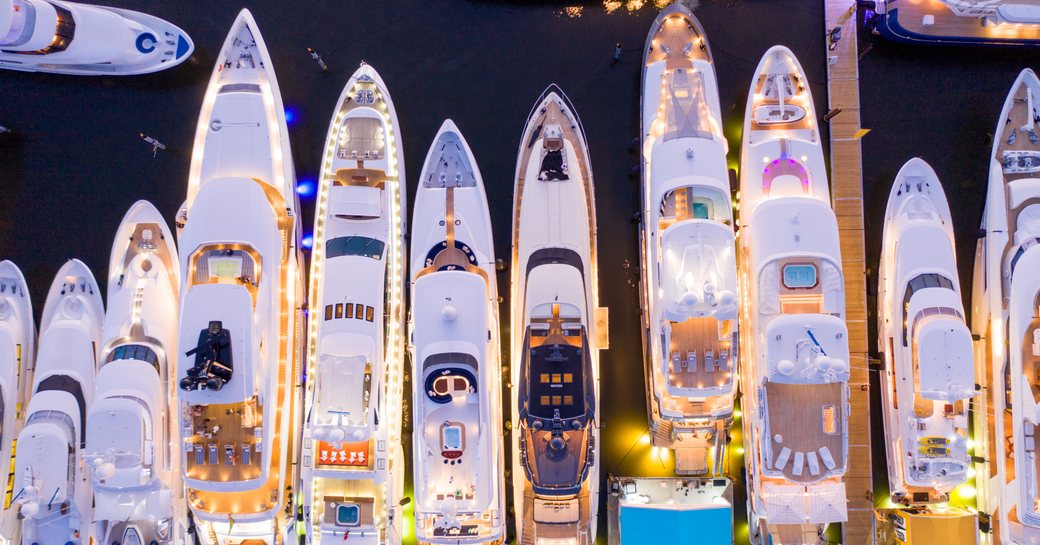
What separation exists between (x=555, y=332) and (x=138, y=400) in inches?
239

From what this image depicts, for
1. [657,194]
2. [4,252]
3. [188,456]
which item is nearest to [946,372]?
[657,194]

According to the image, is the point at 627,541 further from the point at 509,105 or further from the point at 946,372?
the point at 509,105

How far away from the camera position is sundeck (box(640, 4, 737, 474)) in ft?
26.9

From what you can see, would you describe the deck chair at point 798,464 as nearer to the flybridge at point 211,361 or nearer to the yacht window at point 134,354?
the flybridge at point 211,361

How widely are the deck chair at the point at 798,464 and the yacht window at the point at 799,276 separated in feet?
7.96

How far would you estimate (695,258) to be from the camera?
26.8ft

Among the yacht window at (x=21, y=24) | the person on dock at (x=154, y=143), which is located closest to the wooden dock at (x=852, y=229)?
the person on dock at (x=154, y=143)

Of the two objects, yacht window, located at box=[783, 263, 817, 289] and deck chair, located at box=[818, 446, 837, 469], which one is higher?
yacht window, located at box=[783, 263, 817, 289]

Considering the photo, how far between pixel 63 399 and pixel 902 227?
43.7 ft

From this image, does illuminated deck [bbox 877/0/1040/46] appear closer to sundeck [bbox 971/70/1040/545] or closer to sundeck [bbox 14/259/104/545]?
sundeck [bbox 971/70/1040/545]

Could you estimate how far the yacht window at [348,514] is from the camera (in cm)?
849

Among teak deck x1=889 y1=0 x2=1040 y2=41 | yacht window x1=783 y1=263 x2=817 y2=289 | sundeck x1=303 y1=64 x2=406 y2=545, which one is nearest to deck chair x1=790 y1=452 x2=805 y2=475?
yacht window x1=783 y1=263 x2=817 y2=289

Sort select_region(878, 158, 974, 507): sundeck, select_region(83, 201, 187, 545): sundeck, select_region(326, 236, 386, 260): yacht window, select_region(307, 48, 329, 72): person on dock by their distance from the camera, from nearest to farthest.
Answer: select_region(83, 201, 187, 545): sundeck, select_region(878, 158, 974, 507): sundeck, select_region(326, 236, 386, 260): yacht window, select_region(307, 48, 329, 72): person on dock

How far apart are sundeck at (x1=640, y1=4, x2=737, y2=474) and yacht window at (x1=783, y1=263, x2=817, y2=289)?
897mm
